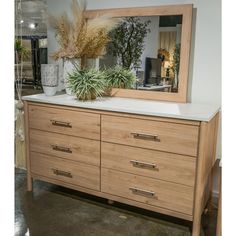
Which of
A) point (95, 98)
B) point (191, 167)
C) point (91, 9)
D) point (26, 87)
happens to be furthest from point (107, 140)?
point (26, 87)

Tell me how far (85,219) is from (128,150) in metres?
→ 0.69

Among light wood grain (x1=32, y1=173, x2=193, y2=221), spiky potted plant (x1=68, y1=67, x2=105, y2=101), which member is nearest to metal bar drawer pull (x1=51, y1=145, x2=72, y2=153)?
light wood grain (x1=32, y1=173, x2=193, y2=221)

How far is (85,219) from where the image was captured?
2242 millimetres

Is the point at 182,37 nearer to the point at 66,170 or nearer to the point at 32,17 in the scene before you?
the point at 66,170

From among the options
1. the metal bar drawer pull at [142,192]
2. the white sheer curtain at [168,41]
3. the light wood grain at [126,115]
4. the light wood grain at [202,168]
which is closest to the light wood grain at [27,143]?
the light wood grain at [126,115]

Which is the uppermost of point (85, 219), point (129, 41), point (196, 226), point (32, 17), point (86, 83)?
point (32, 17)

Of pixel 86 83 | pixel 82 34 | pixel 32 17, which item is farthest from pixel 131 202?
pixel 32 17

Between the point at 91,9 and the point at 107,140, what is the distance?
1.35 m

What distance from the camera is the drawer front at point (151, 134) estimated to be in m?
1.87

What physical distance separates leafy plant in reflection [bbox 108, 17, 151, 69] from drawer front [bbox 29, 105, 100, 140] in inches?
25.6

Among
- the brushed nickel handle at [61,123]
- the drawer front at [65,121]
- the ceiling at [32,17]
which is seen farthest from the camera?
the ceiling at [32,17]

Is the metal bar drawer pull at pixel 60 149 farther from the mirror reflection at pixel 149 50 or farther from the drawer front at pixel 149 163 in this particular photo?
the mirror reflection at pixel 149 50

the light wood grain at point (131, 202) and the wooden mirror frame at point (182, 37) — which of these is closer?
the light wood grain at point (131, 202)
